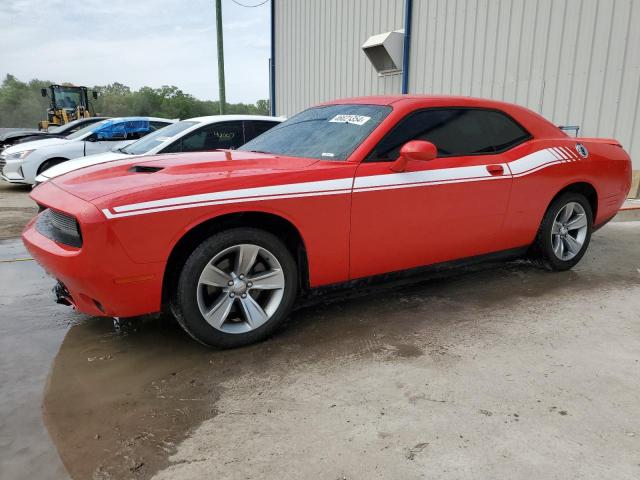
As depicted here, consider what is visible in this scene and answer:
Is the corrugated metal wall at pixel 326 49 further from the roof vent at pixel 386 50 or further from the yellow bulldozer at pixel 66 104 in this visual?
the yellow bulldozer at pixel 66 104

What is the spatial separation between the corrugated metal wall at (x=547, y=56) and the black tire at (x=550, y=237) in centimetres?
388

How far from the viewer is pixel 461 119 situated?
12.5 feet

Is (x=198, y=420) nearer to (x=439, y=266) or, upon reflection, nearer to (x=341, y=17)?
(x=439, y=266)

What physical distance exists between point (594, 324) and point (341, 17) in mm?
11965

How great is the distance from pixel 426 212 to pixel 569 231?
1.88 metres

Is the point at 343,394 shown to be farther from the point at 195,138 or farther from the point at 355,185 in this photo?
the point at 195,138

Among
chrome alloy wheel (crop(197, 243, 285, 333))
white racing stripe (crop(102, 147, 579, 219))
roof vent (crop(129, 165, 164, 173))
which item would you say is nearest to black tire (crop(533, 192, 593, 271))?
white racing stripe (crop(102, 147, 579, 219))

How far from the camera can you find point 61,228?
2727 mm

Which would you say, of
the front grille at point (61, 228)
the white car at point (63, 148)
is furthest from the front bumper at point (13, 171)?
the front grille at point (61, 228)

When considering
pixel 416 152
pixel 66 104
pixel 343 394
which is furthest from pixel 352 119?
pixel 66 104

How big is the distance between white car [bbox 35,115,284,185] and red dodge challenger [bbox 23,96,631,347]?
282 cm

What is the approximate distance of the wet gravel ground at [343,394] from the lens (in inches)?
77.9

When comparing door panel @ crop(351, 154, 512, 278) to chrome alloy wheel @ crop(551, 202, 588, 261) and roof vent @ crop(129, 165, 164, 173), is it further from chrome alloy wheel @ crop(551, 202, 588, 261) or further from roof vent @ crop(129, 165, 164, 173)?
roof vent @ crop(129, 165, 164, 173)

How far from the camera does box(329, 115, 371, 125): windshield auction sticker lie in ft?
11.5
